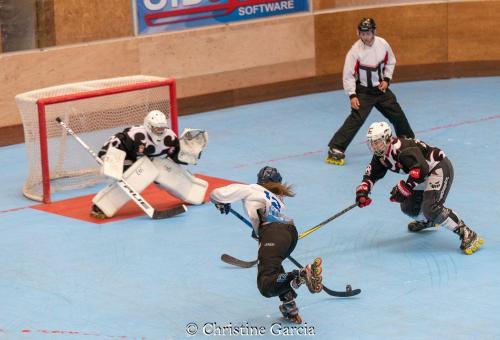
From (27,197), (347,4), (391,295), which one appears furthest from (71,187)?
(347,4)

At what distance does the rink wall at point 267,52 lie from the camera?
12.7 metres

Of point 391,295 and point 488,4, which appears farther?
point 488,4

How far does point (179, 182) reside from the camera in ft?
32.3

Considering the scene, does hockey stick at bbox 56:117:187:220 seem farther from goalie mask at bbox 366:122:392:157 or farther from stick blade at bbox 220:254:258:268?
goalie mask at bbox 366:122:392:157

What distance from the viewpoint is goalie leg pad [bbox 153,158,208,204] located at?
9781 millimetres

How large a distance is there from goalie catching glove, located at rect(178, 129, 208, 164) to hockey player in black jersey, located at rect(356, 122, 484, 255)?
6.52ft

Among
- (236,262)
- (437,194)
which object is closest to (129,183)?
(236,262)

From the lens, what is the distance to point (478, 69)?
1512 cm

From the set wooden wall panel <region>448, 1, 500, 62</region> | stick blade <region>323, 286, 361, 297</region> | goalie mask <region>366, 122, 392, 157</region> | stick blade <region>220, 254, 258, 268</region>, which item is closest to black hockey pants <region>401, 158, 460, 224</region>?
goalie mask <region>366, 122, 392, 157</region>

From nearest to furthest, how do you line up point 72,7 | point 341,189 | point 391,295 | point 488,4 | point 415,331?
1. point 415,331
2. point 391,295
3. point 341,189
4. point 72,7
5. point 488,4

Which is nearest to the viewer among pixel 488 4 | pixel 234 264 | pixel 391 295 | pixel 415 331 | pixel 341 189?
pixel 415 331

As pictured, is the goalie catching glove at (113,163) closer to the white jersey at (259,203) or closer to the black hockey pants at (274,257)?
the white jersey at (259,203)

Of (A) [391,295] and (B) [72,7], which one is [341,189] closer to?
(A) [391,295]

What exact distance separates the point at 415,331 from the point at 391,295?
26.8 inches
